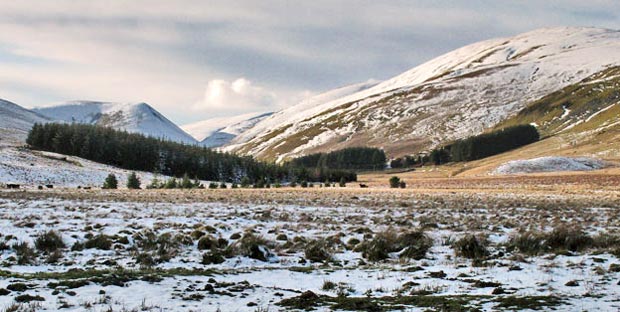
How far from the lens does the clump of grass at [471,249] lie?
1619 cm

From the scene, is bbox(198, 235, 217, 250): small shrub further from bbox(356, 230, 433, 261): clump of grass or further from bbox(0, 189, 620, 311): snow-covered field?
bbox(356, 230, 433, 261): clump of grass

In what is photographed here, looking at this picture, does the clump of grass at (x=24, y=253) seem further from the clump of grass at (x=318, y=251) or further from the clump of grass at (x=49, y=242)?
Result: the clump of grass at (x=318, y=251)

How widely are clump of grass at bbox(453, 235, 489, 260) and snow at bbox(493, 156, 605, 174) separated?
102 meters

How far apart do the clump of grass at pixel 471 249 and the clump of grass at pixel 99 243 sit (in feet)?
38.3

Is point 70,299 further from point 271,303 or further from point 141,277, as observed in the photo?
point 271,303

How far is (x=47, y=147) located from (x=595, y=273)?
14557cm

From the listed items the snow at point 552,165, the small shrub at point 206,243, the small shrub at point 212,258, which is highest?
the snow at point 552,165

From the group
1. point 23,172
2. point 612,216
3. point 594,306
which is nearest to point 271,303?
point 594,306

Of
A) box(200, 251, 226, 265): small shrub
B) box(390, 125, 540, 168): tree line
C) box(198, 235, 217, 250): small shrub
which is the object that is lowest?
box(200, 251, 226, 265): small shrub

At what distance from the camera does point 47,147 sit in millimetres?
135125

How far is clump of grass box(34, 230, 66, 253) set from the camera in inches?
623

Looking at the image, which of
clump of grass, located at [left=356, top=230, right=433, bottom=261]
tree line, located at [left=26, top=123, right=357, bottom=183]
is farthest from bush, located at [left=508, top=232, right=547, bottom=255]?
tree line, located at [left=26, top=123, right=357, bottom=183]

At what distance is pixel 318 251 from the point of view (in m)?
16.4

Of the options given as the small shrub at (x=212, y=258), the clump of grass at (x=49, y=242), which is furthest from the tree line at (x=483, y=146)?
the clump of grass at (x=49, y=242)
